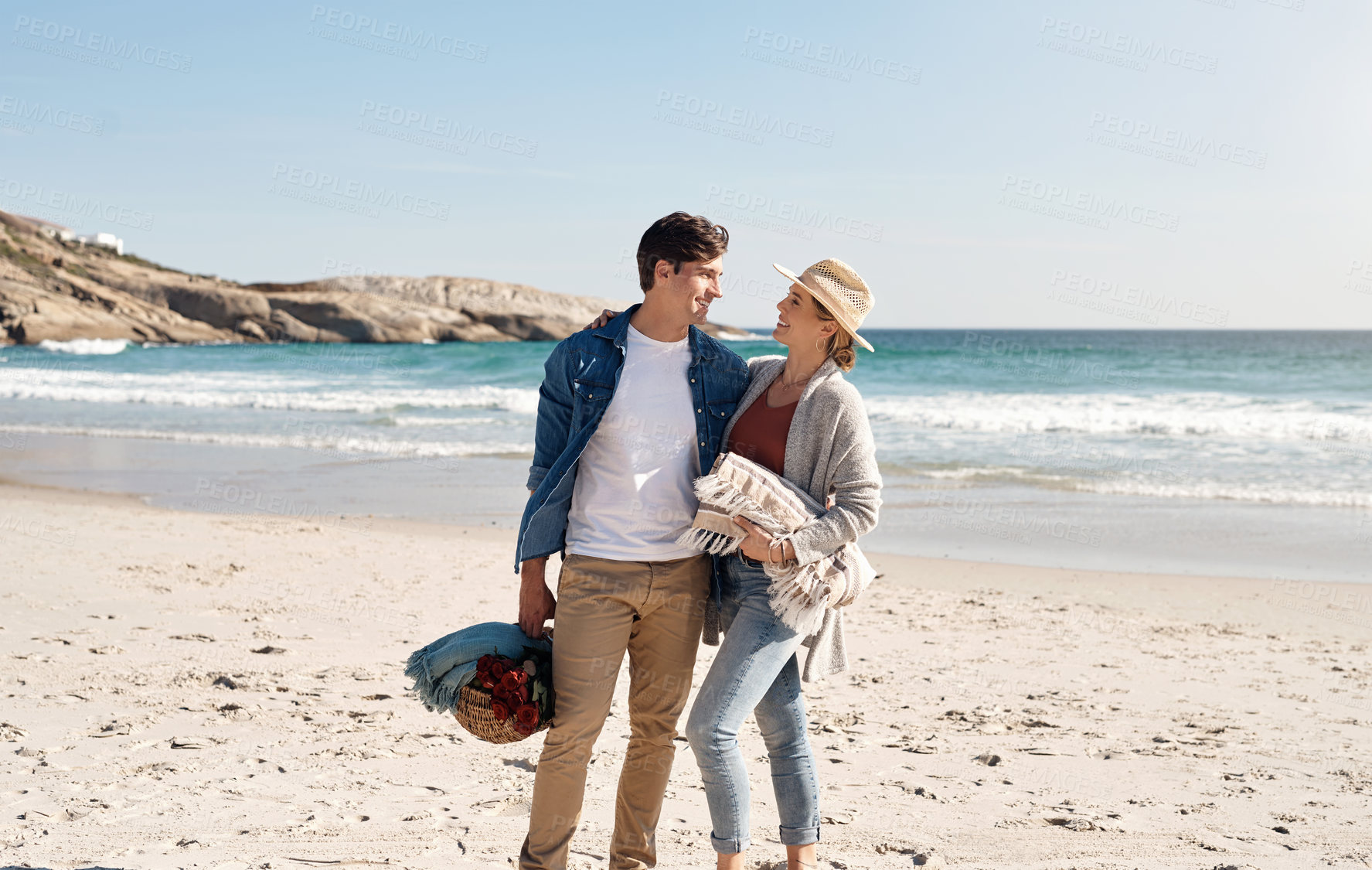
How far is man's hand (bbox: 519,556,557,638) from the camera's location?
2713 millimetres

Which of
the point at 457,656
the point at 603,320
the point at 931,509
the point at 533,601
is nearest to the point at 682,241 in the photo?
the point at 603,320

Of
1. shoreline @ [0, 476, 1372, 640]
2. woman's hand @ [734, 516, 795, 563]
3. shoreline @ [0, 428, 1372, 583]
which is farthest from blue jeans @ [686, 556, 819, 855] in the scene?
shoreline @ [0, 428, 1372, 583]

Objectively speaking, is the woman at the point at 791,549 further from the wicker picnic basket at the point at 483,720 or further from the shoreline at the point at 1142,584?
the shoreline at the point at 1142,584

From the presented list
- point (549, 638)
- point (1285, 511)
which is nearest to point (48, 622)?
point (549, 638)

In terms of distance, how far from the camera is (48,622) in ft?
16.9

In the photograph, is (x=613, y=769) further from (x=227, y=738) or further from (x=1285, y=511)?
(x=1285, y=511)

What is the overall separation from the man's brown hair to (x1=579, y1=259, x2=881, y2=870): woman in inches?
10.6

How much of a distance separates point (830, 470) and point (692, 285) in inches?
25.2

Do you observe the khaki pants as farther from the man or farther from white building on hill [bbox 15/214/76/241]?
white building on hill [bbox 15/214/76/241]

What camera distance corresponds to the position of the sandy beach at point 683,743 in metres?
3.12

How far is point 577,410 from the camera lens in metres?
2.70

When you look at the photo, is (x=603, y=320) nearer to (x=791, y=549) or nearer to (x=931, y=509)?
(x=791, y=549)

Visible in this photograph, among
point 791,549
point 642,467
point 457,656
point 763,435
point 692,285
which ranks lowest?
point 457,656

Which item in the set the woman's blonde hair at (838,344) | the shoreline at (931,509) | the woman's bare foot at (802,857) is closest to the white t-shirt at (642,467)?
the woman's blonde hair at (838,344)
